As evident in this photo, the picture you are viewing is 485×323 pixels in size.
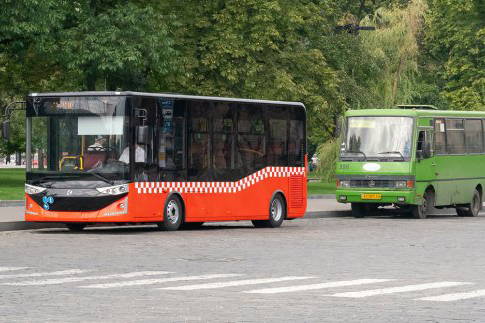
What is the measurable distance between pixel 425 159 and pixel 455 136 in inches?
99.1

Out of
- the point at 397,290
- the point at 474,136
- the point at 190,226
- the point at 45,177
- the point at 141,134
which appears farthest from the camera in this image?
the point at 474,136

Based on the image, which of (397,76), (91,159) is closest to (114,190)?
(91,159)

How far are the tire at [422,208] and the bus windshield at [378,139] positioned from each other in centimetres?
136

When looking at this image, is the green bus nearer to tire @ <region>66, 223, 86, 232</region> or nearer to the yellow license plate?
A: the yellow license plate

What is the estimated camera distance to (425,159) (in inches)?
1433

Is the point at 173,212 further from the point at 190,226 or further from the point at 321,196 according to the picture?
the point at 321,196

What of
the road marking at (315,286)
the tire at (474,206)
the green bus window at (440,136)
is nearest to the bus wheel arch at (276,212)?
the green bus window at (440,136)

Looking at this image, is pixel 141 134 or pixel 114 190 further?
pixel 141 134

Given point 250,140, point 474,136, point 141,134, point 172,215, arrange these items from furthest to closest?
point 474,136 < point 250,140 < point 172,215 < point 141,134

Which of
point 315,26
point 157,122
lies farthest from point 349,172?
point 315,26

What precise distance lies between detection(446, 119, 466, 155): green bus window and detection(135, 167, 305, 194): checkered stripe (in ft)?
27.7

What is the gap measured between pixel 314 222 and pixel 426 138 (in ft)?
17.7

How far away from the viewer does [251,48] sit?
49219 millimetres

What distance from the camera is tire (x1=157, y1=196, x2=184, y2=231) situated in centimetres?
2669
